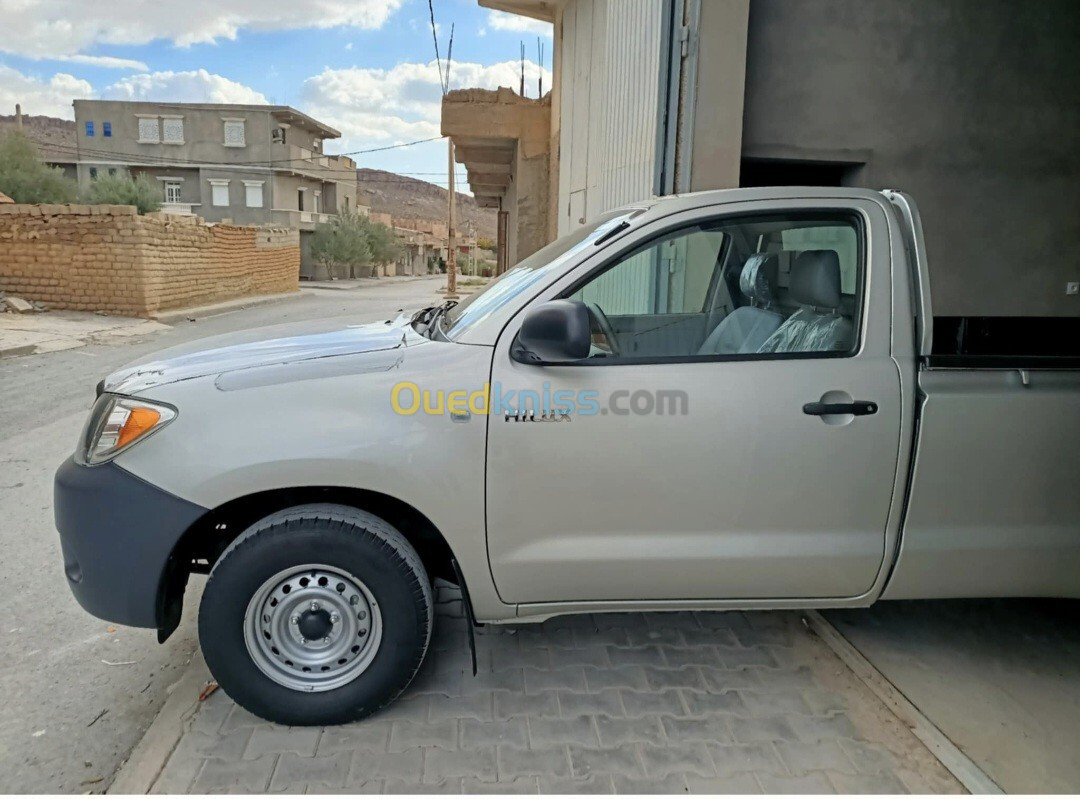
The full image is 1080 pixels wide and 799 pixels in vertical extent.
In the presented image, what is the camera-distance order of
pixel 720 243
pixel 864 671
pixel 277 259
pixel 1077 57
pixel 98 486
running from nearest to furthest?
pixel 98 486 < pixel 864 671 < pixel 720 243 < pixel 1077 57 < pixel 277 259

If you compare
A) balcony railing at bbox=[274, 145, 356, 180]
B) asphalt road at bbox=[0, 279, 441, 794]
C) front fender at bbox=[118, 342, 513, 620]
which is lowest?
asphalt road at bbox=[0, 279, 441, 794]

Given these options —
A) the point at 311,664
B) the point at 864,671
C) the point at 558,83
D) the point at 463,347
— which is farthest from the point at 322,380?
the point at 558,83

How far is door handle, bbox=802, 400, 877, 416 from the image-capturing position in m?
2.78

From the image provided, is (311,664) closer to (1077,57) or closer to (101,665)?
(101,665)

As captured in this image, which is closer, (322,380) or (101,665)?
(322,380)

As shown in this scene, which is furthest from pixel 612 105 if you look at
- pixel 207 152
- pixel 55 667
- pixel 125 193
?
pixel 207 152

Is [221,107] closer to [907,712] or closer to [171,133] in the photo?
[171,133]

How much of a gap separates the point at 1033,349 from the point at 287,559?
3848mm

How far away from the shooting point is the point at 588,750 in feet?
8.96

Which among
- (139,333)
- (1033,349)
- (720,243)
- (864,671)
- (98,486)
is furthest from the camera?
(139,333)

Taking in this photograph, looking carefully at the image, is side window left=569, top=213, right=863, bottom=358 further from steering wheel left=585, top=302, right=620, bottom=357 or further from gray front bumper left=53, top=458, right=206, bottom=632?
gray front bumper left=53, top=458, right=206, bottom=632

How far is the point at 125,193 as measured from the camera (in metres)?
25.9

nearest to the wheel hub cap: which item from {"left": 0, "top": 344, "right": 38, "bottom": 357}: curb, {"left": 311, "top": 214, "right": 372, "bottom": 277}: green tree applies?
{"left": 0, "top": 344, "right": 38, "bottom": 357}: curb

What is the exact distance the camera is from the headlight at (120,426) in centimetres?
269
